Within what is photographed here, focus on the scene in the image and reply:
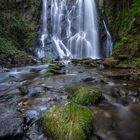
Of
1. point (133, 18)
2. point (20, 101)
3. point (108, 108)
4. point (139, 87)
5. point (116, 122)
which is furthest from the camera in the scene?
point (133, 18)

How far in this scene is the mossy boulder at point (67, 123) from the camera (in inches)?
187

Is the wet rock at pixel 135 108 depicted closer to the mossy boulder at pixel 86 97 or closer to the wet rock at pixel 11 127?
the mossy boulder at pixel 86 97

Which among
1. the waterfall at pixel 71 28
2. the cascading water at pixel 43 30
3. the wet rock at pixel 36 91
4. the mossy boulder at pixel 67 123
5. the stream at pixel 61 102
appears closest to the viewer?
the mossy boulder at pixel 67 123

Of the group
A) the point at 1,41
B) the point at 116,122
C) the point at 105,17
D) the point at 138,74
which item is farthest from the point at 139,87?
the point at 105,17

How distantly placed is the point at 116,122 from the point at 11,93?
395 cm

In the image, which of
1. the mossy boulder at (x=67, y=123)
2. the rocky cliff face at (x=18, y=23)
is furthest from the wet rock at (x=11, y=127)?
the rocky cliff face at (x=18, y=23)

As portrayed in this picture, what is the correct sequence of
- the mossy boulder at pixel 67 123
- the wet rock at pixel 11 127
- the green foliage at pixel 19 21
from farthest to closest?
1. the green foliage at pixel 19 21
2. the wet rock at pixel 11 127
3. the mossy boulder at pixel 67 123

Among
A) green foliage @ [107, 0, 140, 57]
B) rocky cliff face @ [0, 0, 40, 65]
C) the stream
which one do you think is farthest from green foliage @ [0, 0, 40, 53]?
the stream

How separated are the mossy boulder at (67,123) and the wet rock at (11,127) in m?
0.51

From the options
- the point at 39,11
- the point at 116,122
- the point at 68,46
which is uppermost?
the point at 39,11

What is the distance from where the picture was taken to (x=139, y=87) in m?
8.97

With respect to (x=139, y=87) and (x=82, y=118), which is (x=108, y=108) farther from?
(x=139, y=87)

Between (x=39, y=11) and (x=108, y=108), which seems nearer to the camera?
(x=108, y=108)

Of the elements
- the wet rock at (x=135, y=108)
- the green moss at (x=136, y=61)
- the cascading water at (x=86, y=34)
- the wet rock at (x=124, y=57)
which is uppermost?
the cascading water at (x=86, y=34)
